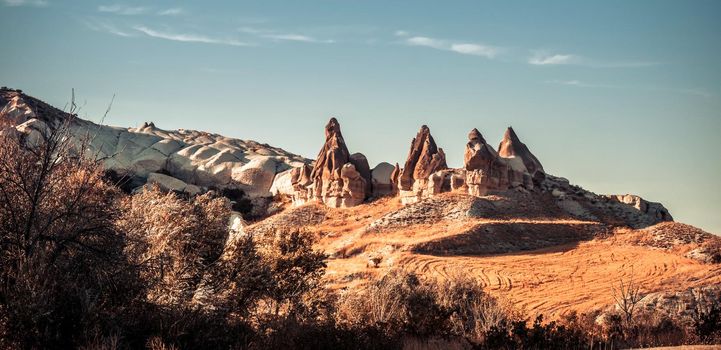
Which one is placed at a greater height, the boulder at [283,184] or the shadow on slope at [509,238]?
the boulder at [283,184]

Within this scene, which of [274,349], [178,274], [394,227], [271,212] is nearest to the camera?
[274,349]

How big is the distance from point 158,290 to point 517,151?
43163 mm

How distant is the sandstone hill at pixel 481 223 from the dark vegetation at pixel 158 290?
5.44 m

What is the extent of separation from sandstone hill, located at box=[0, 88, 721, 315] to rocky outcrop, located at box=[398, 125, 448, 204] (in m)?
0.11

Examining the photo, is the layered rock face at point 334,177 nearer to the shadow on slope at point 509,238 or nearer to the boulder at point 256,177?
the boulder at point 256,177

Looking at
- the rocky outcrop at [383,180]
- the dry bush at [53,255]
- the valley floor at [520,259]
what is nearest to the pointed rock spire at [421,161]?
the rocky outcrop at [383,180]

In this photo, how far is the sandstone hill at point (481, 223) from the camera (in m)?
29.2

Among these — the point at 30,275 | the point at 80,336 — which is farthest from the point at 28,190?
the point at 80,336

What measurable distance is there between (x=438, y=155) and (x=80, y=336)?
41465 millimetres

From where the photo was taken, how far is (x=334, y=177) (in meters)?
53.1

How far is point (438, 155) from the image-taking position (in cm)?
5038

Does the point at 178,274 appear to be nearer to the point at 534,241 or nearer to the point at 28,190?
the point at 28,190

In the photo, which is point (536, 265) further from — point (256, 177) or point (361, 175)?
point (256, 177)

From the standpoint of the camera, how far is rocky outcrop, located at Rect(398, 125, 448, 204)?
48981 mm
